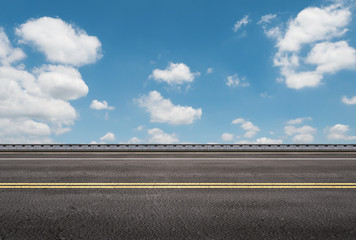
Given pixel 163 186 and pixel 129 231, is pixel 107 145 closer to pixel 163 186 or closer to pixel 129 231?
pixel 163 186

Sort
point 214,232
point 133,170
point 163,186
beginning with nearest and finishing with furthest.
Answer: point 214,232 < point 163,186 < point 133,170

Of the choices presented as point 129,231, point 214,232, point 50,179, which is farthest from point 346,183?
point 50,179

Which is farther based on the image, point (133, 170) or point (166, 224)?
point (133, 170)

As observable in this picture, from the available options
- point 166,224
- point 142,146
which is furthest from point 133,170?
point 142,146

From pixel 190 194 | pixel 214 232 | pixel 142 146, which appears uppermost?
pixel 142 146

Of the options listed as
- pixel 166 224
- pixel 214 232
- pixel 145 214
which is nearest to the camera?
pixel 214 232

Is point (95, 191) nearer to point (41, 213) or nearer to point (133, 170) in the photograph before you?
point (41, 213)

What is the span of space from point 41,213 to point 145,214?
6.12ft

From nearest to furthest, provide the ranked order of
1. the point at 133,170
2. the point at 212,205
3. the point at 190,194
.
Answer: the point at 212,205 → the point at 190,194 → the point at 133,170

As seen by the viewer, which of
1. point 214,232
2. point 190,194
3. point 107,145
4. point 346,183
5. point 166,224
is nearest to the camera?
point 214,232

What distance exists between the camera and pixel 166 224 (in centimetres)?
298

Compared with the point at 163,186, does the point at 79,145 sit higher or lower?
higher

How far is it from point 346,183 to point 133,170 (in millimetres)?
6175

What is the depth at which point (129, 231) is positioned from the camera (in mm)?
2785
